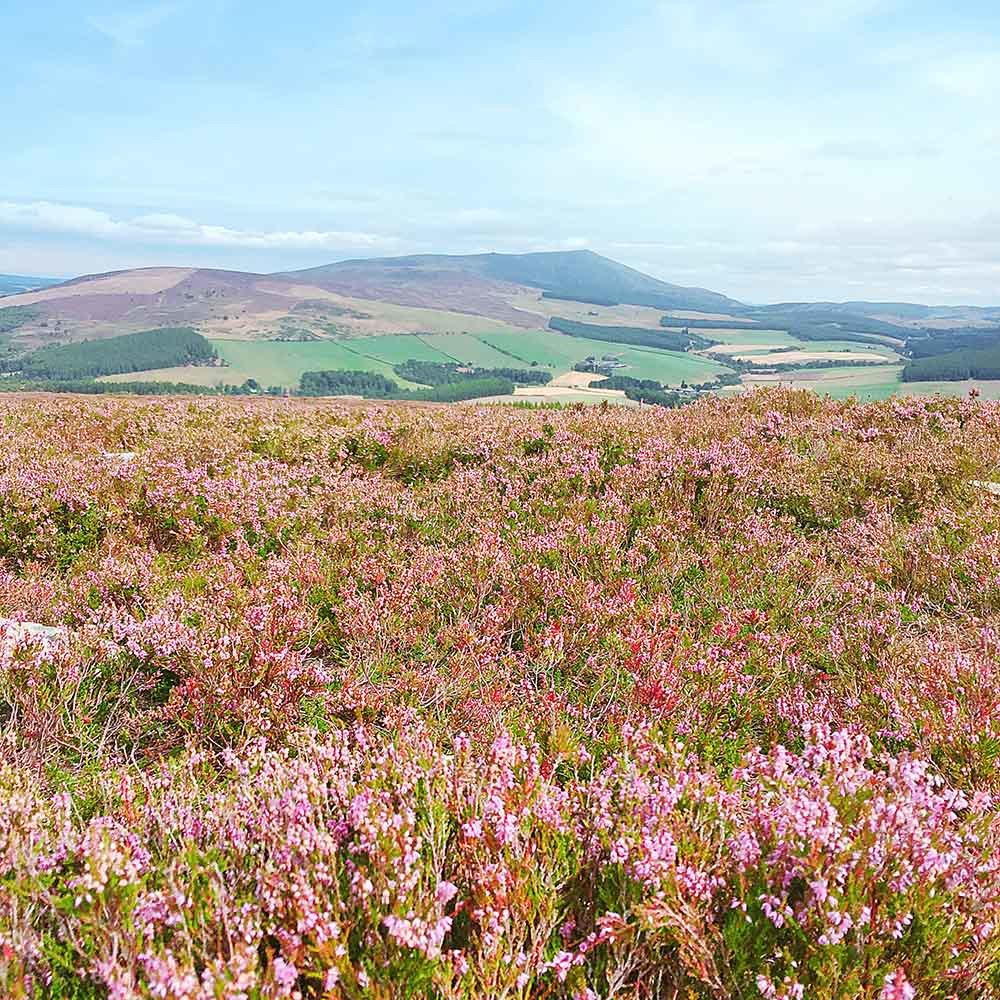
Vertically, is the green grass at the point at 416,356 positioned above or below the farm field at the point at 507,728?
above

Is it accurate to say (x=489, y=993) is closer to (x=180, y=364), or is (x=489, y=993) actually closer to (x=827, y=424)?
(x=827, y=424)

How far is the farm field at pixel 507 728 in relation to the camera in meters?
1.99

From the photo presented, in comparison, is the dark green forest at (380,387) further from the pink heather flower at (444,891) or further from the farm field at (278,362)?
the pink heather flower at (444,891)

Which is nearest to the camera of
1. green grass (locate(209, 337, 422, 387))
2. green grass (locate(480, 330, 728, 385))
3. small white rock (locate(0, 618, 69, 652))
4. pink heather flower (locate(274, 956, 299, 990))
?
pink heather flower (locate(274, 956, 299, 990))

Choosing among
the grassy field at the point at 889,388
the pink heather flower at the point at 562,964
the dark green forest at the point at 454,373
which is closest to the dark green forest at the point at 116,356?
the dark green forest at the point at 454,373

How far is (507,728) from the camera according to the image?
3.41m

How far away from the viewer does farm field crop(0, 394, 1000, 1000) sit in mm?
1994

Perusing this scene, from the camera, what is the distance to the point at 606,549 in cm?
586

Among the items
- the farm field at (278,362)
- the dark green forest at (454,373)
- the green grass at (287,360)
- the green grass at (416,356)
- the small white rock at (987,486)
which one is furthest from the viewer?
the green grass at (287,360)

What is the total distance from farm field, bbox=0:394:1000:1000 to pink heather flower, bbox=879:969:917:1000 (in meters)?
0.02

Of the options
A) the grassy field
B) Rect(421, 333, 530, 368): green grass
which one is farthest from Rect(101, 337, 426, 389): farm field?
the grassy field

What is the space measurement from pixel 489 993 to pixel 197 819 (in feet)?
4.38

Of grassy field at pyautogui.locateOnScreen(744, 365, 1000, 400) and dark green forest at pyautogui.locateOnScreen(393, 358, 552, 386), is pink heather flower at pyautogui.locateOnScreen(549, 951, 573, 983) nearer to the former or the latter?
grassy field at pyautogui.locateOnScreen(744, 365, 1000, 400)

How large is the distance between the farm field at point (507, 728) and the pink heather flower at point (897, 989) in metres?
0.02
